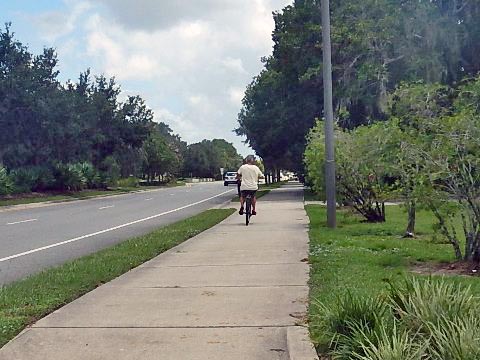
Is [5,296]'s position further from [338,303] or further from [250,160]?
[250,160]

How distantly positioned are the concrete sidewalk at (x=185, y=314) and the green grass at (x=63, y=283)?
0.56ft

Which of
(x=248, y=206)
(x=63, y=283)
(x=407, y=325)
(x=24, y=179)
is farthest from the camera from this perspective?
(x=24, y=179)

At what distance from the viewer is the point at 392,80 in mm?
33562

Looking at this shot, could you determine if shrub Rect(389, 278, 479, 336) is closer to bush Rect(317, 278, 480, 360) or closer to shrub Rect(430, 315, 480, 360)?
bush Rect(317, 278, 480, 360)

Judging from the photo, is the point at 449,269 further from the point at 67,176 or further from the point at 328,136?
the point at 67,176

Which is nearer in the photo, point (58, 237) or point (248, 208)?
point (58, 237)

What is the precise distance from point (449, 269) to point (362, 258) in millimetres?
1474

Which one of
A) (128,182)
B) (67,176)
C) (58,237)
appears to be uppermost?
(67,176)

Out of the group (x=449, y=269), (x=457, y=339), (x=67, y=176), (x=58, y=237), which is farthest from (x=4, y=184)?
(x=457, y=339)

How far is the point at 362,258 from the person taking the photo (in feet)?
34.3

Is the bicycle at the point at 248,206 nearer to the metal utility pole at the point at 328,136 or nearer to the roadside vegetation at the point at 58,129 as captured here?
the metal utility pole at the point at 328,136

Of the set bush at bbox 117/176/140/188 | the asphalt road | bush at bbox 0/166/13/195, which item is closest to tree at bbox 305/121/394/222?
the asphalt road

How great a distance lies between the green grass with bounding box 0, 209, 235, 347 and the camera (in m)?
6.99

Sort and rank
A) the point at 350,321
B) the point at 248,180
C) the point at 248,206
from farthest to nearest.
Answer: the point at 248,180 < the point at 248,206 < the point at 350,321
